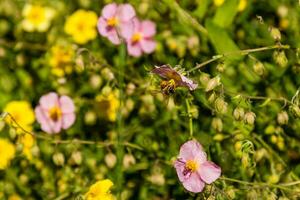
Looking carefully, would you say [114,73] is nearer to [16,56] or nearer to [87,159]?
[87,159]

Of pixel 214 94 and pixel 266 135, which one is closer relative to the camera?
pixel 214 94

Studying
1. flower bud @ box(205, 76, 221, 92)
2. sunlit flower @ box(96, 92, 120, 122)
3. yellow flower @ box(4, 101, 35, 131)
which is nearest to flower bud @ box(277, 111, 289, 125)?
flower bud @ box(205, 76, 221, 92)

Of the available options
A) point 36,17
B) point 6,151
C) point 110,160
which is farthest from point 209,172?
point 36,17

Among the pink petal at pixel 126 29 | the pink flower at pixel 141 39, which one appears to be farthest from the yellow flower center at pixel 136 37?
the pink petal at pixel 126 29

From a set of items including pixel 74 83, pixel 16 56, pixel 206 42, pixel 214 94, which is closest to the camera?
pixel 214 94

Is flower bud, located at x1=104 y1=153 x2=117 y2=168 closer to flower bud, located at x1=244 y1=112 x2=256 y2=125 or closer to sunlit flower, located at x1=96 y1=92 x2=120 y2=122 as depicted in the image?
sunlit flower, located at x1=96 y1=92 x2=120 y2=122

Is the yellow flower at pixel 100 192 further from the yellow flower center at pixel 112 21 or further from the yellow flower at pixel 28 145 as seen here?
the yellow flower center at pixel 112 21

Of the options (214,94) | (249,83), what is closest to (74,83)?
(249,83)

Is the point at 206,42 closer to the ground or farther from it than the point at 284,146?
farther from it
